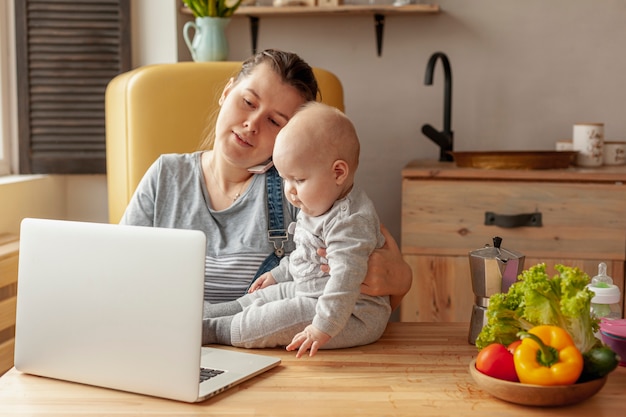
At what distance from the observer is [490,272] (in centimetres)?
129

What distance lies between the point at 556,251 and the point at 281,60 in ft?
4.19

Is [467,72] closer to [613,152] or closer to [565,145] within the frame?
[565,145]

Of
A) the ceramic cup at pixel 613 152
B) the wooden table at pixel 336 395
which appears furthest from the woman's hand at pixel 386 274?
the ceramic cup at pixel 613 152

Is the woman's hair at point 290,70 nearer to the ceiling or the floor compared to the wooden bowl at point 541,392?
nearer to the ceiling

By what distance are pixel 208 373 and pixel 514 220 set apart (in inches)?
62.3

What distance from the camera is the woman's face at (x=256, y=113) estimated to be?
1675 mm

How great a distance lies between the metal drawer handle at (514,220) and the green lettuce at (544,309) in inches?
54.8

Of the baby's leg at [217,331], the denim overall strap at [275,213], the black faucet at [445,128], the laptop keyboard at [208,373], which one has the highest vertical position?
the black faucet at [445,128]

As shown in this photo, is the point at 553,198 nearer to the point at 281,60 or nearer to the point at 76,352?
the point at 281,60

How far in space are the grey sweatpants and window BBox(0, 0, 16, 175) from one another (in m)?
1.76

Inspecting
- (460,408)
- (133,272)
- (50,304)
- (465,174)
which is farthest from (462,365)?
(465,174)

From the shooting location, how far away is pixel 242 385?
113cm

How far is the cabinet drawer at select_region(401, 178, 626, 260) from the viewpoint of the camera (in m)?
2.49

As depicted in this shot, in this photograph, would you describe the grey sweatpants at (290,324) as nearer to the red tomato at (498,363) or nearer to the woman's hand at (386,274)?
the woman's hand at (386,274)
